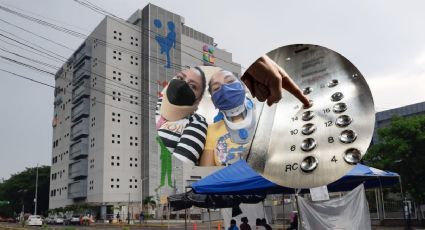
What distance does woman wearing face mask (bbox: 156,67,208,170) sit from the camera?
20219 millimetres

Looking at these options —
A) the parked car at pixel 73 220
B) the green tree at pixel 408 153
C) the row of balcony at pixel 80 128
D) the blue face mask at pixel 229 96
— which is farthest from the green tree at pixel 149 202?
the blue face mask at pixel 229 96

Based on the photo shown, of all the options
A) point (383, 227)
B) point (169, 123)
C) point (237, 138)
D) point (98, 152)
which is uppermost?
point (98, 152)

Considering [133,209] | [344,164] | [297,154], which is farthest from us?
[133,209]

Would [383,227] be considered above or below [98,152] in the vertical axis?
below

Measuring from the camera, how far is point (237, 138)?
16969 millimetres

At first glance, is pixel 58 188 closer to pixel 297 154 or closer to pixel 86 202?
pixel 86 202

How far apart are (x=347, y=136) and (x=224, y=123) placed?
673 inches

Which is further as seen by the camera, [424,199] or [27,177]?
[27,177]

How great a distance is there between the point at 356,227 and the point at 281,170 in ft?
26.4

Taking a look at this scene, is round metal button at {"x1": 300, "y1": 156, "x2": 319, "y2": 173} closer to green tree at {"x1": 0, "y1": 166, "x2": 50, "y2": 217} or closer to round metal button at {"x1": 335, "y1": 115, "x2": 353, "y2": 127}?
round metal button at {"x1": 335, "y1": 115, "x2": 353, "y2": 127}

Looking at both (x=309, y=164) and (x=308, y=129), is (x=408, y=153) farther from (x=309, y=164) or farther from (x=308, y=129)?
(x=309, y=164)

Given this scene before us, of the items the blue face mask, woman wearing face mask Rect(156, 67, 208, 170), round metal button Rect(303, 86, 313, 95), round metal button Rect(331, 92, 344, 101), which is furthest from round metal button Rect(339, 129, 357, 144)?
woman wearing face mask Rect(156, 67, 208, 170)

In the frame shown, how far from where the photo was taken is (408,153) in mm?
24766

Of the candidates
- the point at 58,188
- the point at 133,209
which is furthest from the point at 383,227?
the point at 58,188
